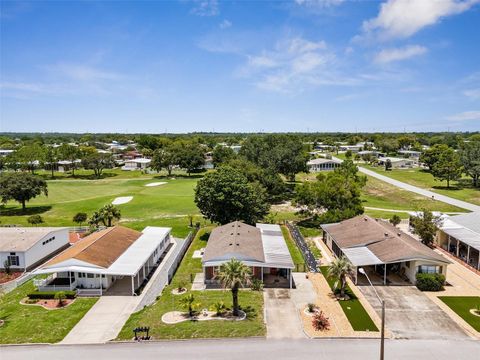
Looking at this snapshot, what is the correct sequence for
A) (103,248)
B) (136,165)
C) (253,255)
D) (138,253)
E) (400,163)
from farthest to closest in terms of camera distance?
(136,165)
(400,163)
(138,253)
(103,248)
(253,255)

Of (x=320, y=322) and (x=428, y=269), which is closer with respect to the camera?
(x=320, y=322)

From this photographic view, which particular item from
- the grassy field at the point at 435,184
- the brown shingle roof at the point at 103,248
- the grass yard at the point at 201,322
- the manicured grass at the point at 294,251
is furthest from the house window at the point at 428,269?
the grassy field at the point at 435,184

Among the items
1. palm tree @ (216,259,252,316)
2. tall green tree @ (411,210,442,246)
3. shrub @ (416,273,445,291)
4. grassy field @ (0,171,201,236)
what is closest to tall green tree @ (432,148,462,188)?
tall green tree @ (411,210,442,246)

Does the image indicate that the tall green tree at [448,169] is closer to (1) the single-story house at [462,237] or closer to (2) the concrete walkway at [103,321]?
(1) the single-story house at [462,237]

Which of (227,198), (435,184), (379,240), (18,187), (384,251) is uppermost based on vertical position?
(227,198)

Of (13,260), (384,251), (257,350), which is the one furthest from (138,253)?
(384,251)

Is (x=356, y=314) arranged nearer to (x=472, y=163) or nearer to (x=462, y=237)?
(x=462, y=237)
